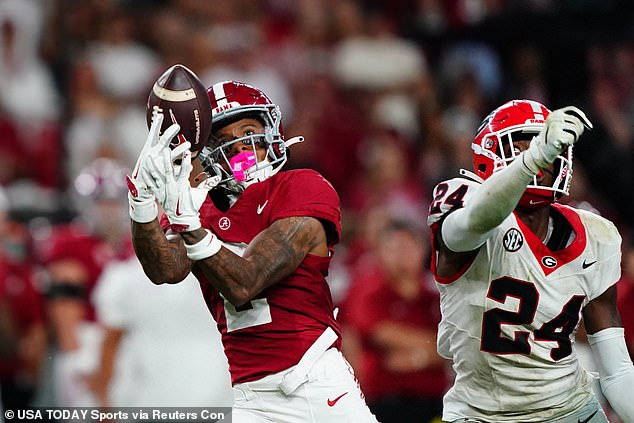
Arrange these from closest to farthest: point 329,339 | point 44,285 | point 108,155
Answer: point 329,339, point 44,285, point 108,155

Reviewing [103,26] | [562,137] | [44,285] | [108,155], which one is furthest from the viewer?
[103,26]

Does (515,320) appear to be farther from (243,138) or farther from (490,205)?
(243,138)

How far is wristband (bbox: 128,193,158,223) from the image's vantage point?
423 cm

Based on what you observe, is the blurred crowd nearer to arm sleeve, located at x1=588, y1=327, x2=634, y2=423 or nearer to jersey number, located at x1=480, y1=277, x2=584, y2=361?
arm sleeve, located at x1=588, y1=327, x2=634, y2=423

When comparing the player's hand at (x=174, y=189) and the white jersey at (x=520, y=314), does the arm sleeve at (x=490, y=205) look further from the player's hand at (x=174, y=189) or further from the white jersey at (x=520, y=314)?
the player's hand at (x=174, y=189)

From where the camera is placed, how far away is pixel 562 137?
407 cm

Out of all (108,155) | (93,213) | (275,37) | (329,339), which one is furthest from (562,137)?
(275,37)

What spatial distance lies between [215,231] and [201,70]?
6.56m

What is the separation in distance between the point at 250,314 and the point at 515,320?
971 millimetres

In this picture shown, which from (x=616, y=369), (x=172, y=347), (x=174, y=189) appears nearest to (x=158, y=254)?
(x=174, y=189)

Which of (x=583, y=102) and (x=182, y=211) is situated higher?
(x=182, y=211)

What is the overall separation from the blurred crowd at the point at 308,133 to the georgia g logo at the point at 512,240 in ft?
9.53

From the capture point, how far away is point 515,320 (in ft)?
15.0

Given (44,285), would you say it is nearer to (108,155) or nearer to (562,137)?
(108,155)
